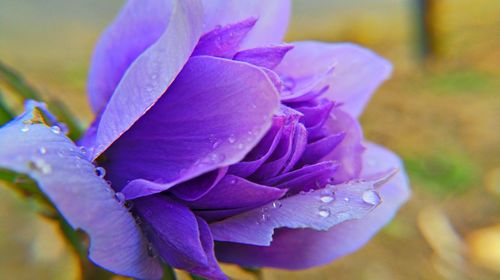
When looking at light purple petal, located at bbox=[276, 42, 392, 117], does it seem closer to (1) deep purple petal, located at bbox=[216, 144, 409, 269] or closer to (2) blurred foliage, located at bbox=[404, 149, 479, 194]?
(1) deep purple petal, located at bbox=[216, 144, 409, 269]

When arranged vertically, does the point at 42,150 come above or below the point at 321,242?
above

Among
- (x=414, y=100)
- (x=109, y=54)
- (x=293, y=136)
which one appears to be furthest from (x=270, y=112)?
(x=414, y=100)

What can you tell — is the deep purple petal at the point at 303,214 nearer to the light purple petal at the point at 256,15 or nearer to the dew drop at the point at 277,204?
the dew drop at the point at 277,204

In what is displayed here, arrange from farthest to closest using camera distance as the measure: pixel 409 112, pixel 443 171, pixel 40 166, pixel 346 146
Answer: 1. pixel 409 112
2. pixel 443 171
3. pixel 346 146
4. pixel 40 166

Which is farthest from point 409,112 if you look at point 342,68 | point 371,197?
point 371,197

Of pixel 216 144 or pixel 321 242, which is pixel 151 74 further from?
pixel 321 242

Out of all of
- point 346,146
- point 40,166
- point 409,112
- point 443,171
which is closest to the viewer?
point 40,166

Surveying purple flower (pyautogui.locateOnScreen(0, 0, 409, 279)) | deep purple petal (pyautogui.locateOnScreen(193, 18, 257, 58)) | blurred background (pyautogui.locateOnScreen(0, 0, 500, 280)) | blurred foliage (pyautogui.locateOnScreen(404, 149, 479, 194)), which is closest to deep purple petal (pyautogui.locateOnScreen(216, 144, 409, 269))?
purple flower (pyautogui.locateOnScreen(0, 0, 409, 279))
